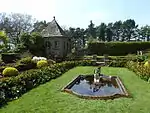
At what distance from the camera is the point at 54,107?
10742 mm

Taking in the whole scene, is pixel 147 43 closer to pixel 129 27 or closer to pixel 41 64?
pixel 41 64

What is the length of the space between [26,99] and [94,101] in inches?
127

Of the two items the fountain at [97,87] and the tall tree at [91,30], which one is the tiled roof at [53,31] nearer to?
the fountain at [97,87]

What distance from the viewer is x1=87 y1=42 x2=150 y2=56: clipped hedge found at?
45781mm

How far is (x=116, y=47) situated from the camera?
46.5 metres

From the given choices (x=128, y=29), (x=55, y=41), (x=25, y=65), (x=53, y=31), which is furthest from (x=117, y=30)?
(x=25, y=65)

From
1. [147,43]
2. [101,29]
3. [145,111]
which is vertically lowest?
[145,111]

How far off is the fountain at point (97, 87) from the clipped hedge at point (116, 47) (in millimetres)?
23790

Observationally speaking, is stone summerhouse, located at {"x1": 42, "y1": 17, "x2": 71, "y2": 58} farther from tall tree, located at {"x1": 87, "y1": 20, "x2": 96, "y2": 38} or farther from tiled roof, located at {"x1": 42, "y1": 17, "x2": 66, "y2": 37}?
tall tree, located at {"x1": 87, "y1": 20, "x2": 96, "y2": 38}

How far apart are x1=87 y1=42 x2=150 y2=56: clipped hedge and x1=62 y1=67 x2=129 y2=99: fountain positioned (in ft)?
78.1

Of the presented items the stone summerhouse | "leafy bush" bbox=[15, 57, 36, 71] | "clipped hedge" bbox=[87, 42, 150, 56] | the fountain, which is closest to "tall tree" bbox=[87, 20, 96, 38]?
"clipped hedge" bbox=[87, 42, 150, 56]

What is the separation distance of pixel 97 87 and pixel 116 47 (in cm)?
3001

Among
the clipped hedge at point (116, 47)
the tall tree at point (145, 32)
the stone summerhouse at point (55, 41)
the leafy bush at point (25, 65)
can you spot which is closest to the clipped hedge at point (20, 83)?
the leafy bush at point (25, 65)

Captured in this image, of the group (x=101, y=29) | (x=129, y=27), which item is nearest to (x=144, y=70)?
(x=101, y=29)
